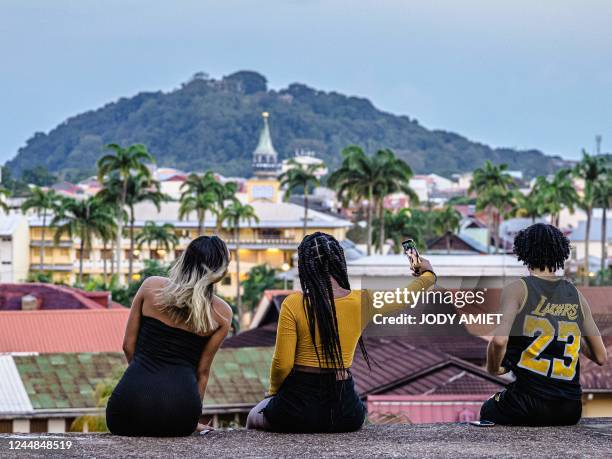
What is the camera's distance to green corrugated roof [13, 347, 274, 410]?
23922 mm

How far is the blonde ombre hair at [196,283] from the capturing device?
727cm

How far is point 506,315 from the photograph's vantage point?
748cm

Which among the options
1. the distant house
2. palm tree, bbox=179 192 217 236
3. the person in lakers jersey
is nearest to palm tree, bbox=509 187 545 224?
the distant house

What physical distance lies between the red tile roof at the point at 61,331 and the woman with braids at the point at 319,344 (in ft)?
83.1

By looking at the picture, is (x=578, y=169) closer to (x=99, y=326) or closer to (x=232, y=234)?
(x=232, y=234)

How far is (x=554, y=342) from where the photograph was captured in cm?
757

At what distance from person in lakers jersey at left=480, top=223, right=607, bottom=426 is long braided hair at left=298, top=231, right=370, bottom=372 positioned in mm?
911

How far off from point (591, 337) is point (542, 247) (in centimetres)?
62

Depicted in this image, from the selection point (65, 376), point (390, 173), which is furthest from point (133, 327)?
point (390, 173)

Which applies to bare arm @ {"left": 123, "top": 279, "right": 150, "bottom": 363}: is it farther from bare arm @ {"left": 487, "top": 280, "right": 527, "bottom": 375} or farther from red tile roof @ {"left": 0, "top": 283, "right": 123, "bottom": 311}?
red tile roof @ {"left": 0, "top": 283, "right": 123, "bottom": 311}

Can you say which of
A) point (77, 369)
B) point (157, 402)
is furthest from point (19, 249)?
point (157, 402)

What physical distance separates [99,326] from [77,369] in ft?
28.2

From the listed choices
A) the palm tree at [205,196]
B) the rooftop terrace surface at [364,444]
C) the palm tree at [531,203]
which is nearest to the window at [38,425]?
the rooftop terrace surface at [364,444]

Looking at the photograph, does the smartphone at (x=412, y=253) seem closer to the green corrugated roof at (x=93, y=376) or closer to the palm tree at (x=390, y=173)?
the green corrugated roof at (x=93, y=376)
